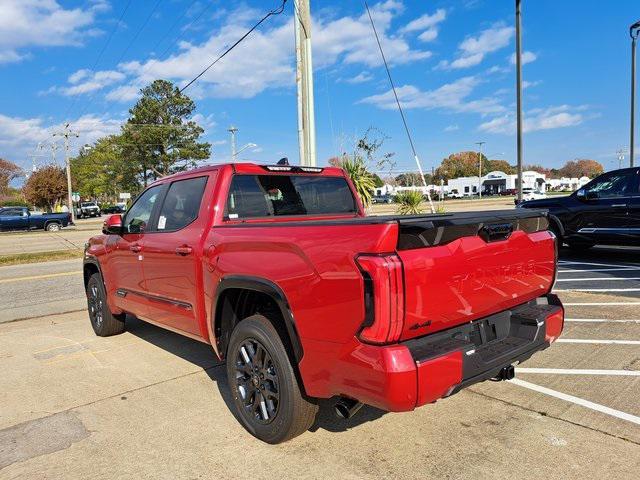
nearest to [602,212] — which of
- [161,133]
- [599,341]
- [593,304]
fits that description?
[593,304]

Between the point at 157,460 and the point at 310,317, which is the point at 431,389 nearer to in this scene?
the point at 310,317

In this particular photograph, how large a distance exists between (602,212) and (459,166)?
4979 inches

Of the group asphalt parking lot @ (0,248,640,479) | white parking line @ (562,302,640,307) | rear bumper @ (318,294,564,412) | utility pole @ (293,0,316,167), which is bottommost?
asphalt parking lot @ (0,248,640,479)

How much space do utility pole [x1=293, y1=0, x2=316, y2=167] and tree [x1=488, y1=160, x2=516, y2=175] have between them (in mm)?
144414

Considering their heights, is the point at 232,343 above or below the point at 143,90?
below

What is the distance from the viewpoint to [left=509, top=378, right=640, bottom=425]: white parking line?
341 cm

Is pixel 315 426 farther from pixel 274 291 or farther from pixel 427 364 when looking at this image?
pixel 427 364

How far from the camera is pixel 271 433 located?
319 cm

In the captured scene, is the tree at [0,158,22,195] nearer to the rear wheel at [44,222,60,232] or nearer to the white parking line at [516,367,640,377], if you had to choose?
the rear wheel at [44,222,60,232]

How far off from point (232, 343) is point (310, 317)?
3.22 ft

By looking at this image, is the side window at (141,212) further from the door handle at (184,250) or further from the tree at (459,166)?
the tree at (459,166)

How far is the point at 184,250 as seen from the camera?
13.2 feet

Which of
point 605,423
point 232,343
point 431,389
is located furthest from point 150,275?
point 605,423

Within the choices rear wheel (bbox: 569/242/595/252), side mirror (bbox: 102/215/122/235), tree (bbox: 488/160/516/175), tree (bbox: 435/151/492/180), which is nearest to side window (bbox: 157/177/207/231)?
side mirror (bbox: 102/215/122/235)
